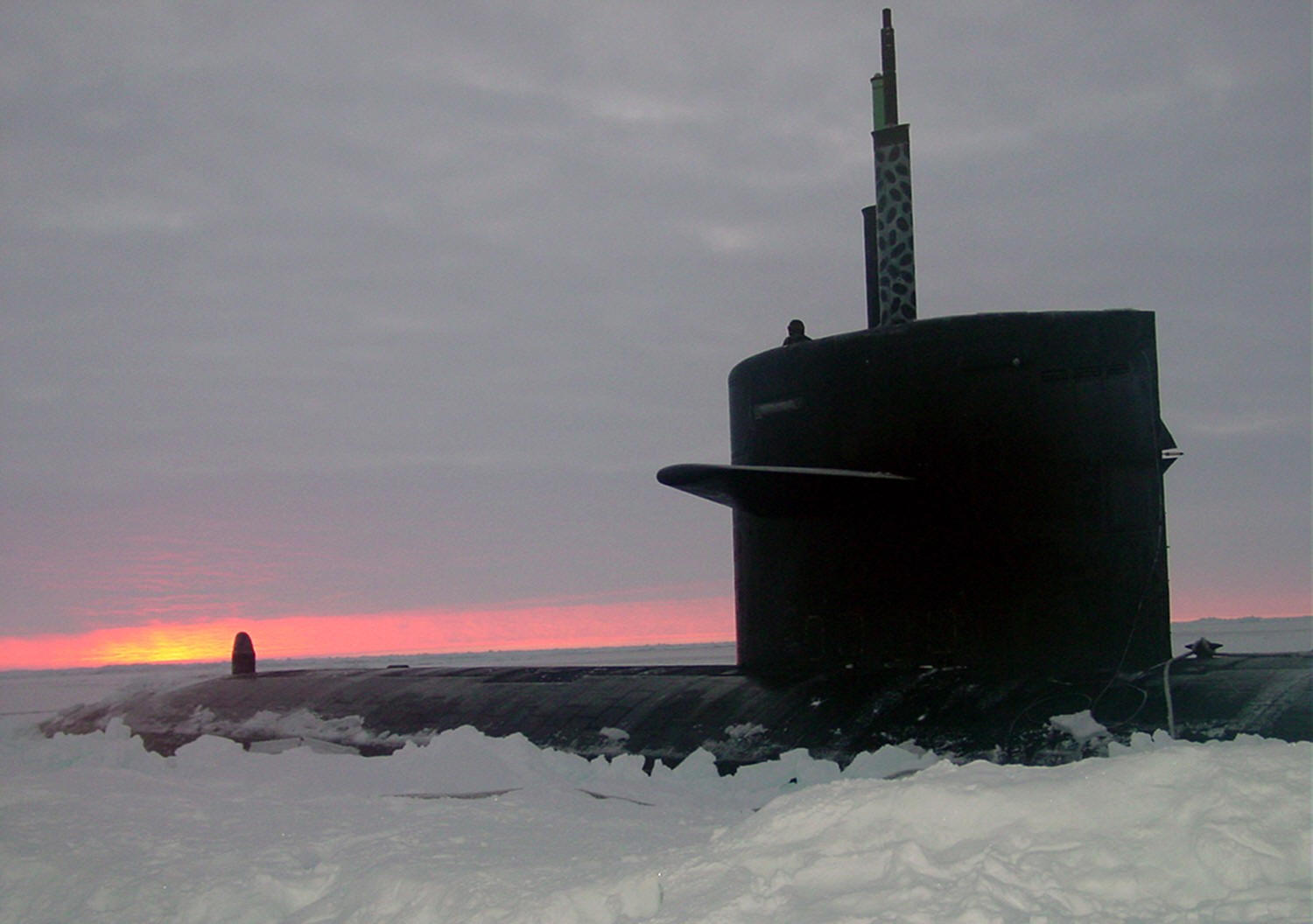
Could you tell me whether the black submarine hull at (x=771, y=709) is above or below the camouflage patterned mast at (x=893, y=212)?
below

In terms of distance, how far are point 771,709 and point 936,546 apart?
1.31 meters

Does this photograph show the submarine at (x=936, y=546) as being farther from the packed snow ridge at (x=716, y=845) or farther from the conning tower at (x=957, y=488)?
the packed snow ridge at (x=716, y=845)

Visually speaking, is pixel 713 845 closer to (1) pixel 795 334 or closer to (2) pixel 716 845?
(2) pixel 716 845

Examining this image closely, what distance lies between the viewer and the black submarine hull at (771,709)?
6.46 m

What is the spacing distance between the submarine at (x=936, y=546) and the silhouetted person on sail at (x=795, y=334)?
20 mm

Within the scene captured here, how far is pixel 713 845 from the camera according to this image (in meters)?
4.48

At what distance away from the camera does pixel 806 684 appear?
8031 millimetres

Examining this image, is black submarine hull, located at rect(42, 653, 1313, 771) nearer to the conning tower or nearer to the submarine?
A: the submarine

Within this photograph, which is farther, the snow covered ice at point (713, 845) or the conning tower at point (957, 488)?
the conning tower at point (957, 488)

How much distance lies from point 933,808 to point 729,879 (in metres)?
0.66

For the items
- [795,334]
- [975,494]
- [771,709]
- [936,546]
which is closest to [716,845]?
[771,709]

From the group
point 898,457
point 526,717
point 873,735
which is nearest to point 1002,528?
point 898,457

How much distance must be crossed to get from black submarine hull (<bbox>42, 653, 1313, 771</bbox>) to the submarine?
0.08ft

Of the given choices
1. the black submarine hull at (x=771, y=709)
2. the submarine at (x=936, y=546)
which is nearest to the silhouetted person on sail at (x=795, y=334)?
the submarine at (x=936, y=546)
